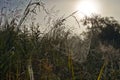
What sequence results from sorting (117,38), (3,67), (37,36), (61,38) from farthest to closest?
(117,38) → (61,38) → (37,36) → (3,67)

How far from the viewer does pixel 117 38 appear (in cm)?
2569

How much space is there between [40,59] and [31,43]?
0.19 metres

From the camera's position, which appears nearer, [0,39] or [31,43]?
[0,39]

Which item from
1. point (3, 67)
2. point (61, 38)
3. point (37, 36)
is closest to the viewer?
point (3, 67)

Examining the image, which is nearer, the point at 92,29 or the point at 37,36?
the point at 37,36

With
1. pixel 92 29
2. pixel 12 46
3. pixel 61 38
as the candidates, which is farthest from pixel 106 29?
pixel 12 46

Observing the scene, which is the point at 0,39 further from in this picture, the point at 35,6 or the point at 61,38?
the point at 61,38

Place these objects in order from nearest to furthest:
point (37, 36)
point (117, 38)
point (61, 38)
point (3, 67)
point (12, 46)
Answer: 1. point (3, 67)
2. point (12, 46)
3. point (37, 36)
4. point (61, 38)
5. point (117, 38)

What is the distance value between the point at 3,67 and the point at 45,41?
1.36 metres

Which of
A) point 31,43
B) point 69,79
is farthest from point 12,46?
point 69,79

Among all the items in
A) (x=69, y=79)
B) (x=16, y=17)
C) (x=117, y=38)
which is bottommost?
(x=69, y=79)

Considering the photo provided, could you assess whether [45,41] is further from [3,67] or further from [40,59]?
[3,67]

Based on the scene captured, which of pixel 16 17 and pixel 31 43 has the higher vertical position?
pixel 16 17

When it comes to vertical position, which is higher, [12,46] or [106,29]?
[106,29]
